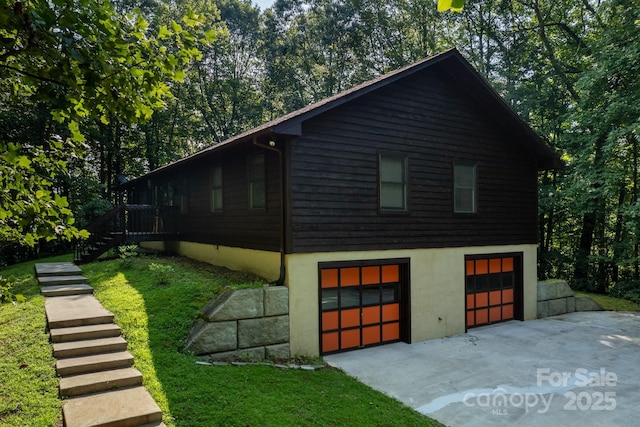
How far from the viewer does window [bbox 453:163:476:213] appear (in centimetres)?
1020

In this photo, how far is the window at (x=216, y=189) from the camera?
11.0 meters

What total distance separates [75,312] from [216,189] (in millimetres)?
4972

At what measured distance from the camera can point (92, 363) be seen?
5.61 m

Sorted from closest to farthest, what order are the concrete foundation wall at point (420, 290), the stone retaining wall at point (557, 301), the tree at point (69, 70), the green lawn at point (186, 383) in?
the tree at point (69, 70)
the green lawn at point (186, 383)
the concrete foundation wall at point (420, 290)
the stone retaining wall at point (557, 301)

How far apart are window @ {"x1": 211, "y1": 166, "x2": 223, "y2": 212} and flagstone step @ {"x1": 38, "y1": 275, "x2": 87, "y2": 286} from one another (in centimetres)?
371

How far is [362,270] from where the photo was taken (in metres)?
8.76

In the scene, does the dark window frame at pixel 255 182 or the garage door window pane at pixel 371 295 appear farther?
the garage door window pane at pixel 371 295

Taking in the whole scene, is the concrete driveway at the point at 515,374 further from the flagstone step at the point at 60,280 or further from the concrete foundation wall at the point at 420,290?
the flagstone step at the point at 60,280

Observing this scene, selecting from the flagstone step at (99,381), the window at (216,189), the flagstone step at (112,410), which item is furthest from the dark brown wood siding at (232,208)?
the flagstone step at (112,410)

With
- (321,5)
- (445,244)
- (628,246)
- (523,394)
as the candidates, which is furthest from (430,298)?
(321,5)

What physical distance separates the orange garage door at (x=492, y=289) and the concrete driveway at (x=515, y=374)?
0.63 m

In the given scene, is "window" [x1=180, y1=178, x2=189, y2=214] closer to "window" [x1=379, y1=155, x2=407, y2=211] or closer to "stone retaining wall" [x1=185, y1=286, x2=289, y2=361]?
"stone retaining wall" [x1=185, y1=286, x2=289, y2=361]

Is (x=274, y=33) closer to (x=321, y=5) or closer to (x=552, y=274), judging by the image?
(x=321, y=5)

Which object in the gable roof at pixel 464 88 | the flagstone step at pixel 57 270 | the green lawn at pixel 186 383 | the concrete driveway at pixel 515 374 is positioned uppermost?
the gable roof at pixel 464 88
